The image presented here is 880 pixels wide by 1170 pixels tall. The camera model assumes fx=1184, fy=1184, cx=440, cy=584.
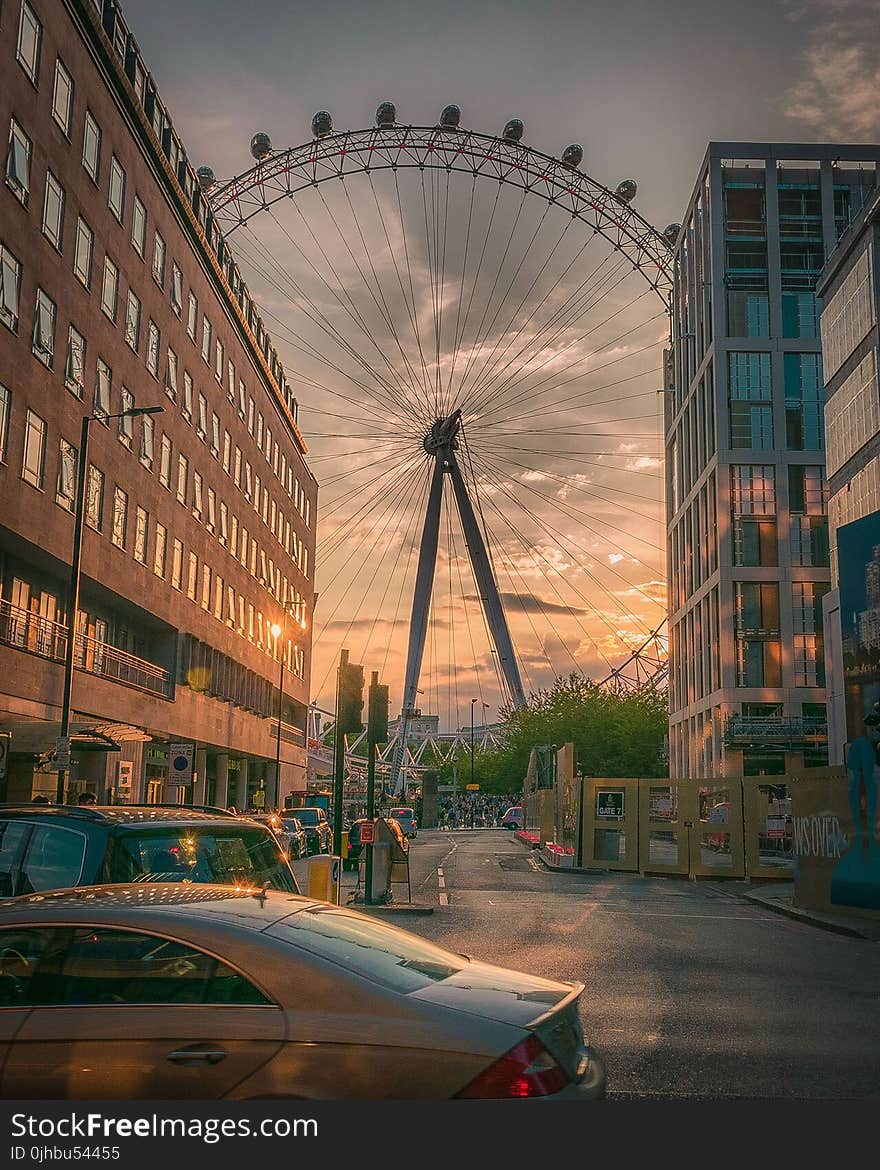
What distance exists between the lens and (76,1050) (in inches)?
188

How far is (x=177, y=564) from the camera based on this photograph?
46.1 m

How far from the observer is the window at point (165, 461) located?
43625mm

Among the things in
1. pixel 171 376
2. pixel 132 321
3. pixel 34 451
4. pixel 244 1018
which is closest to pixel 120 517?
pixel 132 321

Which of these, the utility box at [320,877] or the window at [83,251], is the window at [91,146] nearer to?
the window at [83,251]

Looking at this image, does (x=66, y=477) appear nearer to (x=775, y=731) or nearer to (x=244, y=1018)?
(x=244, y=1018)

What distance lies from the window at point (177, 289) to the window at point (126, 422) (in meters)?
7.19

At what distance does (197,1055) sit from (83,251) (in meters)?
33.5

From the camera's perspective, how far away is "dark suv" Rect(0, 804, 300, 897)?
8055mm

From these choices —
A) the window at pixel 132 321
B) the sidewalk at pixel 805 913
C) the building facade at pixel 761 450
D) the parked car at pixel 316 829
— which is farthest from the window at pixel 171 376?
the building facade at pixel 761 450

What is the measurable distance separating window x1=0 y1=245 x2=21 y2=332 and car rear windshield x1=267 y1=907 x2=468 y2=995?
85.2 feet

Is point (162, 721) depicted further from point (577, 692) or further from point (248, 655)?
point (577, 692)

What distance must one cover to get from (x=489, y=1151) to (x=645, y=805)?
2788cm

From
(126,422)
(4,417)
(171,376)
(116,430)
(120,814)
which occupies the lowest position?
(120,814)

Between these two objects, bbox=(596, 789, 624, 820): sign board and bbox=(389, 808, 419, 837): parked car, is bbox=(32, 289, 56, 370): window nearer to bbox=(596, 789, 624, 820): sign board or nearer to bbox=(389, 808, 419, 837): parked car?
bbox=(596, 789, 624, 820): sign board
